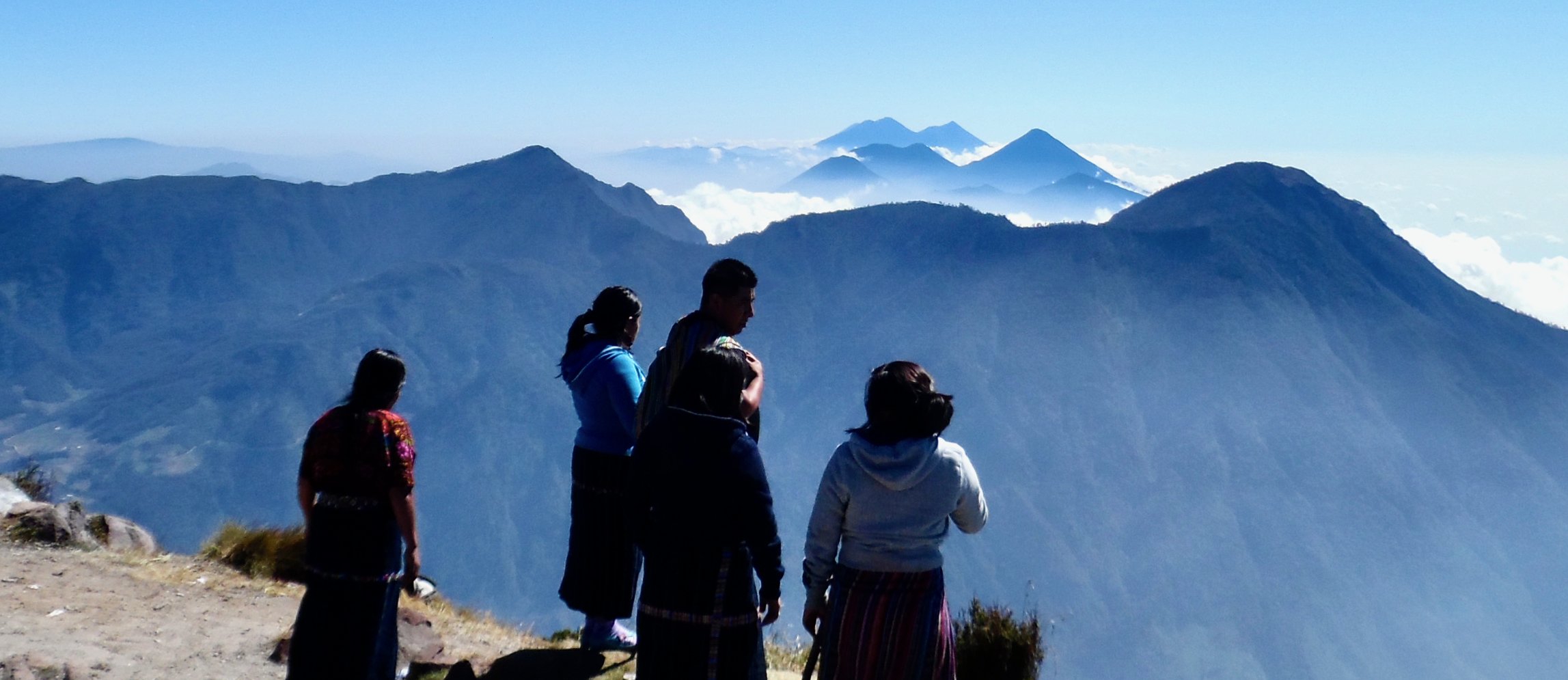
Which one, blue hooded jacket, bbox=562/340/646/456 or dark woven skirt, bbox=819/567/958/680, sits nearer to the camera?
dark woven skirt, bbox=819/567/958/680

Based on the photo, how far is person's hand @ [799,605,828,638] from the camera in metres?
3.24

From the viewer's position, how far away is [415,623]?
5.05 m

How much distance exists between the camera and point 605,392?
13.4 feet

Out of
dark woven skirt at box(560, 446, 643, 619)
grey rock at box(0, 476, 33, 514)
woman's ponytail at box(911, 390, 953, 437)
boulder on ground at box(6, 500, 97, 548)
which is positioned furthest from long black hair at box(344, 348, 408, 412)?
grey rock at box(0, 476, 33, 514)

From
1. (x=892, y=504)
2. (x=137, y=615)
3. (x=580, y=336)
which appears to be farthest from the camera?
(x=137, y=615)

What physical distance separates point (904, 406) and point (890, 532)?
414 mm

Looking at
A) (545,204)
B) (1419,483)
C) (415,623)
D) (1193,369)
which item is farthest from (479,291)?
(415,623)

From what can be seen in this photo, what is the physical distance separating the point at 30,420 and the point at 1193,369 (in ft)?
263

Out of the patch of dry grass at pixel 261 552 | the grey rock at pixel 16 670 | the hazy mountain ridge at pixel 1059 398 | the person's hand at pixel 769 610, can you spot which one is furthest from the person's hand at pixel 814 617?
the hazy mountain ridge at pixel 1059 398

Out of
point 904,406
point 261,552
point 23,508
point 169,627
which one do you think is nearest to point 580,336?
point 904,406

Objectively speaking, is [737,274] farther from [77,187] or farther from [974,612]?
[77,187]

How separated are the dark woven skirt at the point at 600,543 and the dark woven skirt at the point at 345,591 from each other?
33.7 inches

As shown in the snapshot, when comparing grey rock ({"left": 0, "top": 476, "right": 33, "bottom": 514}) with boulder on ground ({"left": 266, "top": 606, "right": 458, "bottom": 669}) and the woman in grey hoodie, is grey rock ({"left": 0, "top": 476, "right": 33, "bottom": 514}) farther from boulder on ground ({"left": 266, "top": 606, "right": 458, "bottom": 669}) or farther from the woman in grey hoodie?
the woman in grey hoodie

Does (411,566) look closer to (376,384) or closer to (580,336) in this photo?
(376,384)
